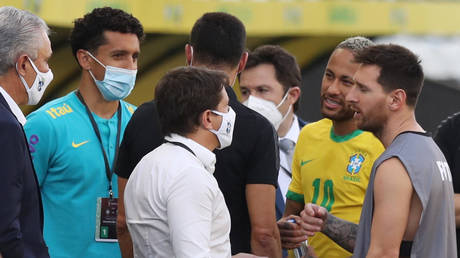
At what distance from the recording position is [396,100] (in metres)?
3.55

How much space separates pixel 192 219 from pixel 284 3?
29.6 feet

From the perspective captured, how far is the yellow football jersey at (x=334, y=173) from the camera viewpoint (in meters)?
4.29

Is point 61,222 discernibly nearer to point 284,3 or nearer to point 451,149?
point 451,149

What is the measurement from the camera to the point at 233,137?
3.82m

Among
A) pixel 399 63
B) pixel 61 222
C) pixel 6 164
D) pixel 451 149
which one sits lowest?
pixel 61 222

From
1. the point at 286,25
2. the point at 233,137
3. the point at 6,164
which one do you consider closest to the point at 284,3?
the point at 286,25

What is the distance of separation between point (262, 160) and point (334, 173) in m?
0.63

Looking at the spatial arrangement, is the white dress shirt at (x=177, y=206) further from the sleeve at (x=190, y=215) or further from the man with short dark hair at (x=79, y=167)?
the man with short dark hair at (x=79, y=167)

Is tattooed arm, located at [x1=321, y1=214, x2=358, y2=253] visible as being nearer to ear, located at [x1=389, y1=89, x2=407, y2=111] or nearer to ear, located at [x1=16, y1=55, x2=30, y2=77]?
ear, located at [x1=389, y1=89, x2=407, y2=111]

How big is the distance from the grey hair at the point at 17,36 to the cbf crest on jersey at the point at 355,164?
1.54 m

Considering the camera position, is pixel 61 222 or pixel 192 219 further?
pixel 61 222

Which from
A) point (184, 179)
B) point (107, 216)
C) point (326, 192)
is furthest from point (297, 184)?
point (184, 179)

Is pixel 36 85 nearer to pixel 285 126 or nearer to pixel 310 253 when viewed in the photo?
pixel 310 253

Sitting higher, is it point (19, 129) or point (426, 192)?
point (19, 129)
